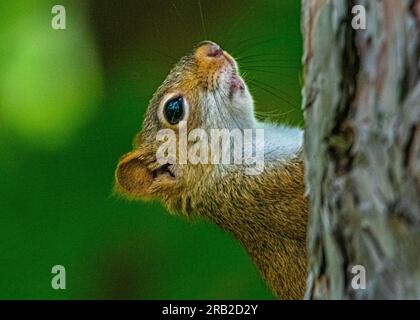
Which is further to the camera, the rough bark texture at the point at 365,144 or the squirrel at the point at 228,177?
the squirrel at the point at 228,177

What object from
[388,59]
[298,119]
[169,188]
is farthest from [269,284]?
[388,59]

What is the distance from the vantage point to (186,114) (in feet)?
12.3

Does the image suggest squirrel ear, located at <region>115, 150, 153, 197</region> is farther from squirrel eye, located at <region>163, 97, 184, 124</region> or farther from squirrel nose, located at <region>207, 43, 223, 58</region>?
squirrel nose, located at <region>207, 43, 223, 58</region>

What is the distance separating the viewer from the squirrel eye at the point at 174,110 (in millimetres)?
3775

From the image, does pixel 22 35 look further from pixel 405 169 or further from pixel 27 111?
pixel 405 169

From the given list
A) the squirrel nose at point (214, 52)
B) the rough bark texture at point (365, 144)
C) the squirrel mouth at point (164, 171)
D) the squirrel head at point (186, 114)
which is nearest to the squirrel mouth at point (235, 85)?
the squirrel head at point (186, 114)

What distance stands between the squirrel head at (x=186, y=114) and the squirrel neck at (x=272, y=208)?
0.11 m

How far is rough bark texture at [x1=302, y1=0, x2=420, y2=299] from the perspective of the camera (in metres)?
1.91

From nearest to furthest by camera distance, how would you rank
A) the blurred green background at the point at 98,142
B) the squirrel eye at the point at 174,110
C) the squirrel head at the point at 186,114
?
the squirrel head at the point at 186,114 < the squirrel eye at the point at 174,110 < the blurred green background at the point at 98,142

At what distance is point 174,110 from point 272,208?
0.55m

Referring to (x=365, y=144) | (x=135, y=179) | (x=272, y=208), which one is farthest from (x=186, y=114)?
(x=365, y=144)

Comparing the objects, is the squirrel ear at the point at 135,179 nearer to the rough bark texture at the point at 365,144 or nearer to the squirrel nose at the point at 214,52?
the squirrel nose at the point at 214,52

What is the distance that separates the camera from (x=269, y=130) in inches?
143

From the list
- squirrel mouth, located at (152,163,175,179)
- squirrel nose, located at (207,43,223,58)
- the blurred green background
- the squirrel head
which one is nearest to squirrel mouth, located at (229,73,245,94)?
the squirrel head
